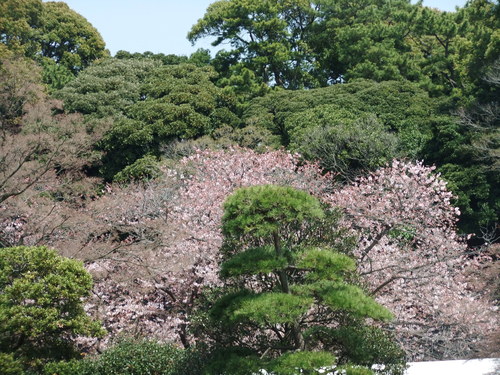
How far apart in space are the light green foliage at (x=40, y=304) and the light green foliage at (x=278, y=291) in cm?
199

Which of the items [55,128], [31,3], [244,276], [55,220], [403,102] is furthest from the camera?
[31,3]

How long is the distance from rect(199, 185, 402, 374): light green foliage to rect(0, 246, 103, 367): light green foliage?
6.52 feet

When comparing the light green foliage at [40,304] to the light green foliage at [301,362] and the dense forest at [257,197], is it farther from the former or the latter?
the light green foliage at [301,362]

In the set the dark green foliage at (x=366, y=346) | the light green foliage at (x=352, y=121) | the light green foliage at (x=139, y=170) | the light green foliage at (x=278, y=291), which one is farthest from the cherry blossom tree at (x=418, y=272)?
the light green foliage at (x=139, y=170)

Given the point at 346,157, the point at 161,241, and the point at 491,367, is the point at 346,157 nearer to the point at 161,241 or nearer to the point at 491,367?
the point at 161,241

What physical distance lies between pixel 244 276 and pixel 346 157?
982cm

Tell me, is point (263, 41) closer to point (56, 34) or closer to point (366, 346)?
point (56, 34)

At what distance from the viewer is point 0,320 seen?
7.84 m

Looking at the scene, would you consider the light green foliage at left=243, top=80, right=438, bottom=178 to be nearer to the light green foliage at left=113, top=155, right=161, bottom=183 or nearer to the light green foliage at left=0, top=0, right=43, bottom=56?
the light green foliage at left=113, top=155, right=161, bottom=183

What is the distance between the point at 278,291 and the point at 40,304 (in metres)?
3.25

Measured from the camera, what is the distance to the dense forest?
7.03 metres

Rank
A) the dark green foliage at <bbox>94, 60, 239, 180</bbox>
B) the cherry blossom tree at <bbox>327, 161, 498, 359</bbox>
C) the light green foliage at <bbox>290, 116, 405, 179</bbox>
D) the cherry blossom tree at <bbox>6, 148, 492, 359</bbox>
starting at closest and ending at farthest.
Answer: the cherry blossom tree at <bbox>6, 148, 492, 359</bbox> → the cherry blossom tree at <bbox>327, 161, 498, 359</bbox> → the light green foliage at <bbox>290, 116, 405, 179</bbox> → the dark green foliage at <bbox>94, 60, 239, 180</bbox>

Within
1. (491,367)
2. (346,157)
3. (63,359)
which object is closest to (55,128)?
(346,157)

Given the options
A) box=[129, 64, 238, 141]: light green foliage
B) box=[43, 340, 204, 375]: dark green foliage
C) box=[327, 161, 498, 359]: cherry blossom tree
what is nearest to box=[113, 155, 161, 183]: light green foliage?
box=[129, 64, 238, 141]: light green foliage
